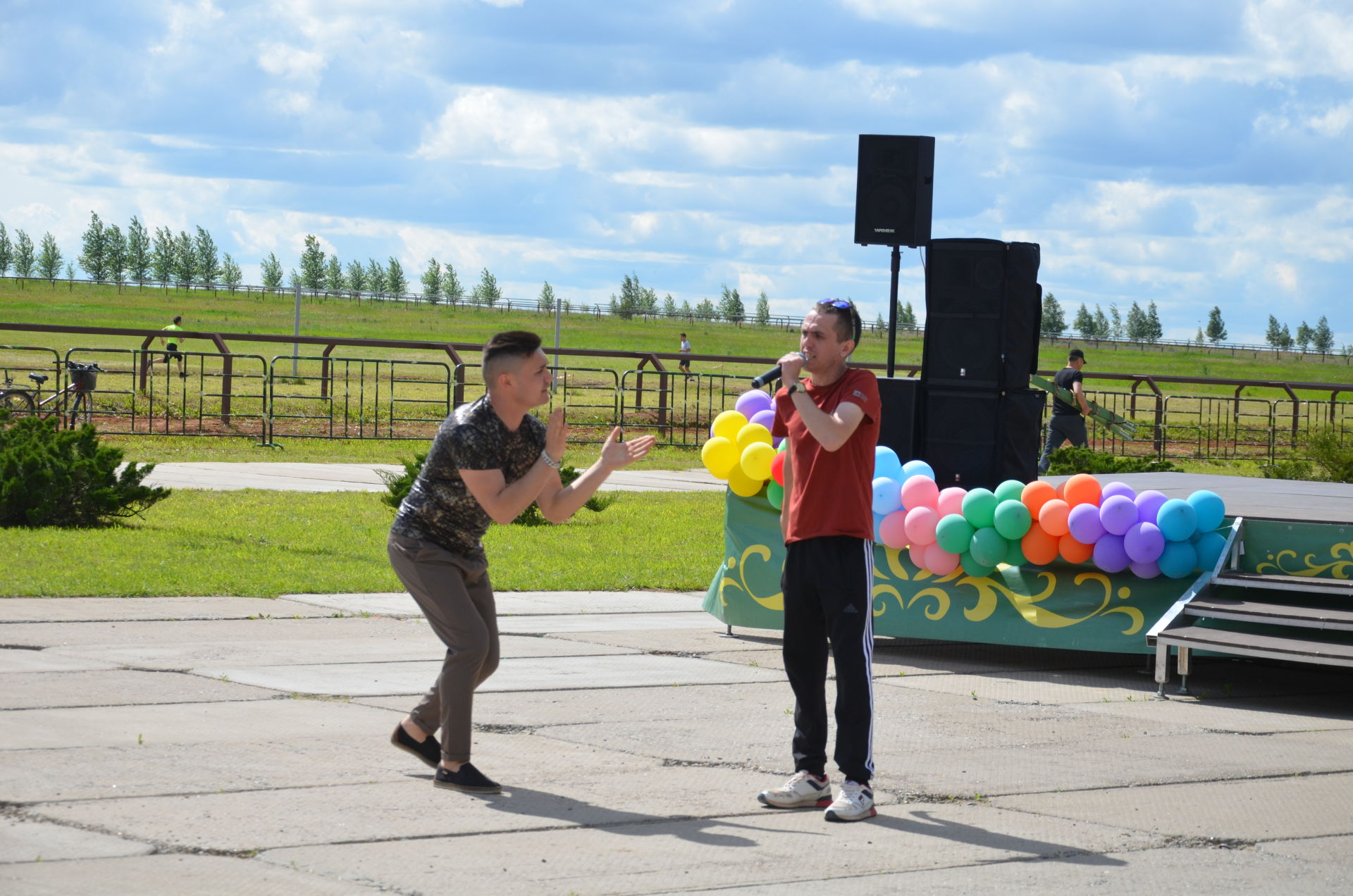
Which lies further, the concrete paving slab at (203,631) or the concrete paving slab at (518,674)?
the concrete paving slab at (203,631)

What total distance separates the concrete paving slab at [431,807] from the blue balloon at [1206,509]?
3.94 m

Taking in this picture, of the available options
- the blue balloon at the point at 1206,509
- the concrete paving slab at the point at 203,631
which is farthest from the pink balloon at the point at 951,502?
the concrete paving slab at the point at 203,631

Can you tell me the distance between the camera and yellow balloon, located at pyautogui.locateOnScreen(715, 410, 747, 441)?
978 centimetres

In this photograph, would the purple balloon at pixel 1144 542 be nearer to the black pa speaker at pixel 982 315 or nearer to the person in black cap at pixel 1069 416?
the black pa speaker at pixel 982 315

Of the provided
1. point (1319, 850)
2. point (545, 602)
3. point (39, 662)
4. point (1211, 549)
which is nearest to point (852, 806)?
point (1319, 850)

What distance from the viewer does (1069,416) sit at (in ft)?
67.2

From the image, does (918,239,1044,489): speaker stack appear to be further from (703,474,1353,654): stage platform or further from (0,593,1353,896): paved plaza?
(0,593,1353,896): paved plaza

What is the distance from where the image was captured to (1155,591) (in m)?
8.90

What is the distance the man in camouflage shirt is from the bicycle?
17.2 m

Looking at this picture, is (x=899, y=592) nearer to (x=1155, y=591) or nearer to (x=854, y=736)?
(x=1155, y=591)

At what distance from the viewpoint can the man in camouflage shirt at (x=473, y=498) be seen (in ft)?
18.1

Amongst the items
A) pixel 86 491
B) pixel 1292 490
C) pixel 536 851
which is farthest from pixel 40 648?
pixel 1292 490

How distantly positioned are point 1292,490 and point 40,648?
830 centimetres

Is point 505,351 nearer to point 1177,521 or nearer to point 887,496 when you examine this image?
point 887,496
